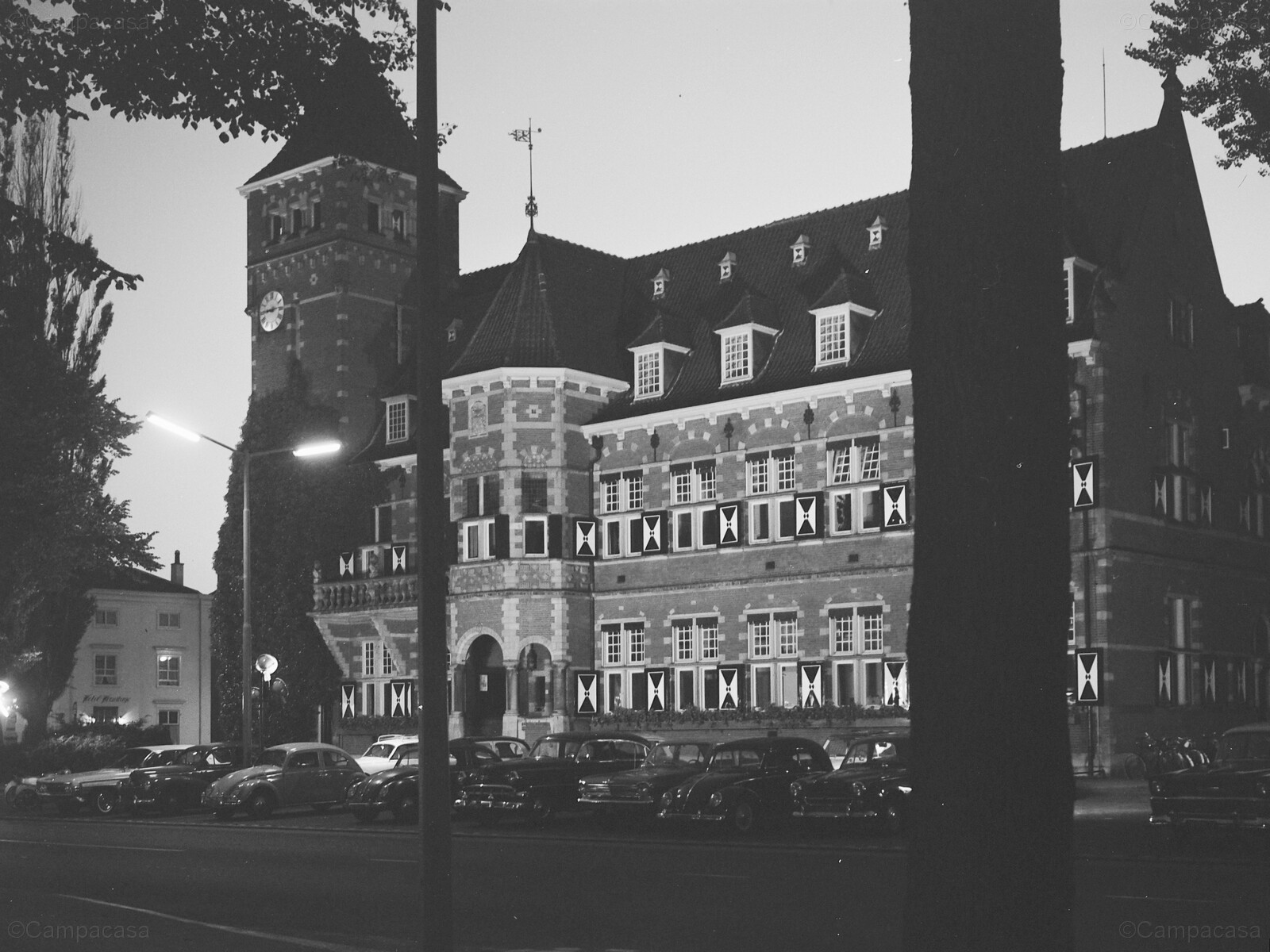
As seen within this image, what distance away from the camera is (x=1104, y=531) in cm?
3631

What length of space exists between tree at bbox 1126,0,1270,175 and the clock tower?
31.5 metres

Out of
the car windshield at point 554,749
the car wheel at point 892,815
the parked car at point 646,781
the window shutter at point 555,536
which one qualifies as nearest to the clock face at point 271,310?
the window shutter at point 555,536

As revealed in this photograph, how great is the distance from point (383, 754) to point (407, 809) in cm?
881

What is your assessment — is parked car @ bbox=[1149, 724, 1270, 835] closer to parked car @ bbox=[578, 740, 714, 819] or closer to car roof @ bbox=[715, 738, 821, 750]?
car roof @ bbox=[715, 738, 821, 750]

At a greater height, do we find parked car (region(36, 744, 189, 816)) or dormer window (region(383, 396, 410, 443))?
dormer window (region(383, 396, 410, 443))

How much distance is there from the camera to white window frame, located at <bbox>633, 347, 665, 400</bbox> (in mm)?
45281

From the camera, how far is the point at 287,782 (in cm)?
3186

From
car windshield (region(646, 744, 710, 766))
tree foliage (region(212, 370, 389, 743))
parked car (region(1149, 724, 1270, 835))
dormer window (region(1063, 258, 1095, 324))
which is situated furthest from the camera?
tree foliage (region(212, 370, 389, 743))

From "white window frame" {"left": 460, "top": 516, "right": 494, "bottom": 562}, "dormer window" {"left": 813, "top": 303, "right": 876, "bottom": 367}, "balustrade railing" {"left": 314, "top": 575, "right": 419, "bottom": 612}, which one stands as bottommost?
"balustrade railing" {"left": 314, "top": 575, "right": 419, "bottom": 612}

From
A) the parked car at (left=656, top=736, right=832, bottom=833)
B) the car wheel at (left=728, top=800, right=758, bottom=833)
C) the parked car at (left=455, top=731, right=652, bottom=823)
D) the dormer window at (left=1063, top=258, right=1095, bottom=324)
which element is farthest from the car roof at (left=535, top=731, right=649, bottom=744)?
the dormer window at (left=1063, top=258, right=1095, bottom=324)

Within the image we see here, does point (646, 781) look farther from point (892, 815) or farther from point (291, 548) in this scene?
point (291, 548)

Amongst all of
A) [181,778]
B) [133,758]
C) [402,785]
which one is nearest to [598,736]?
[402,785]

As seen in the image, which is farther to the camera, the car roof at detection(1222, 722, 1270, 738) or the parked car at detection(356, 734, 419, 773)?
the parked car at detection(356, 734, 419, 773)

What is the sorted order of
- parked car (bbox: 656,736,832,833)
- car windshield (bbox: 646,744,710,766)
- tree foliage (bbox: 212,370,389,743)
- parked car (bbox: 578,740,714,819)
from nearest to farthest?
parked car (bbox: 656,736,832,833) < parked car (bbox: 578,740,714,819) < car windshield (bbox: 646,744,710,766) < tree foliage (bbox: 212,370,389,743)
